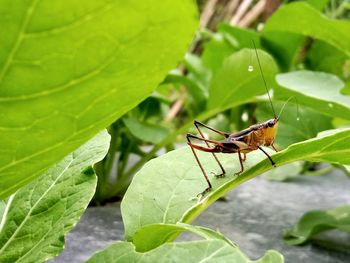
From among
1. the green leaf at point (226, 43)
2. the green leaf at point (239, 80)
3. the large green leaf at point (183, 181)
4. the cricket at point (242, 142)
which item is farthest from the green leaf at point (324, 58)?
the large green leaf at point (183, 181)

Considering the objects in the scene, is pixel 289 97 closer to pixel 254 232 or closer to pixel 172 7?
pixel 254 232

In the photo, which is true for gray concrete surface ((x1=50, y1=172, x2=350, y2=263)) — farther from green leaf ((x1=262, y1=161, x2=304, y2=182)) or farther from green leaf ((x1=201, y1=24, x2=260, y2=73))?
green leaf ((x1=201, y1=24, x2=260, y2=73))

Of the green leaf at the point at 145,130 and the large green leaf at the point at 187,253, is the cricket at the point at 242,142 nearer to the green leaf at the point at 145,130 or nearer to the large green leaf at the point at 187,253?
the large green leaf at the point at 187,253

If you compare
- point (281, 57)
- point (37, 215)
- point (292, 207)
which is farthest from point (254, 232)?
point (281, 57)

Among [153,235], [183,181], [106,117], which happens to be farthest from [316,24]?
[106,117]

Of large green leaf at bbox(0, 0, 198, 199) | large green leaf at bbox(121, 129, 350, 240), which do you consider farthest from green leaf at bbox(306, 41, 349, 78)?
large green leaf at bbox(0, 0, 198, 199)

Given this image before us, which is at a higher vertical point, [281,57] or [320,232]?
[281,57]
